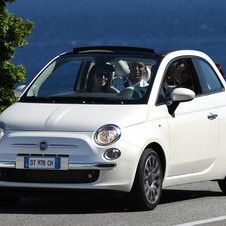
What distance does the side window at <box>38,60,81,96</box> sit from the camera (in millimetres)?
12688

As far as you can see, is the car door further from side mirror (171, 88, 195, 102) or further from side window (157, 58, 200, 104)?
side mirror (171, 88, 195, 102)

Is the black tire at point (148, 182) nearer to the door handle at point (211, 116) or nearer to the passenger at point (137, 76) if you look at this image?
the passenger at point (137, 76)

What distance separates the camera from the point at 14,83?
19.2 metres

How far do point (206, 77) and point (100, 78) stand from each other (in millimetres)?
1277

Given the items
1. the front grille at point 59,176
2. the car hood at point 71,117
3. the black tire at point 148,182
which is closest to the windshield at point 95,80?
the car hood at point 71,117

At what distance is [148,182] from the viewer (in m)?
12.0

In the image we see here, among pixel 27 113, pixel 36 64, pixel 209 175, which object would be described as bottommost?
pixel 36 64

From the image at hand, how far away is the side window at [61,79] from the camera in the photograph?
12.7 m

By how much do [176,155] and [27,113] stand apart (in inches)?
60.3

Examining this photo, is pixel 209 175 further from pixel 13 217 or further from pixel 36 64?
pixel 36 64

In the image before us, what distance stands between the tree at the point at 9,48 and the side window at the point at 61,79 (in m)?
5.81

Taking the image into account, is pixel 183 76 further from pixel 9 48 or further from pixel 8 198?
pixel 9 48

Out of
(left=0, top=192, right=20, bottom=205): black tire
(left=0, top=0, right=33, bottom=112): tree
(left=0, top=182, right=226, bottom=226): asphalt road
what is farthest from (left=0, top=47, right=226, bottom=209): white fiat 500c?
(left=0, top=0, right=33, bottom=112): tree

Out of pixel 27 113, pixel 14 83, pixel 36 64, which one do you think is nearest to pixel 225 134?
pixel 27 113
